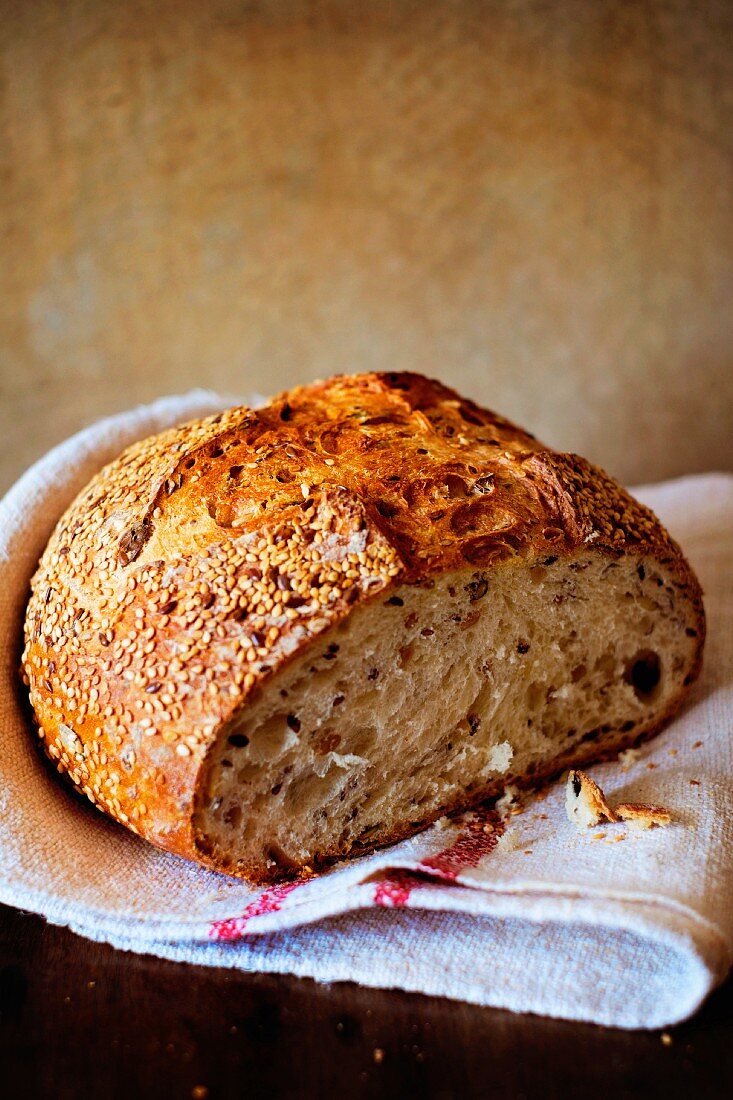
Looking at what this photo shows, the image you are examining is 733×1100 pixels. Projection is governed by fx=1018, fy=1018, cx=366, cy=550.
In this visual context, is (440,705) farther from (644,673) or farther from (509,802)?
(644,673)

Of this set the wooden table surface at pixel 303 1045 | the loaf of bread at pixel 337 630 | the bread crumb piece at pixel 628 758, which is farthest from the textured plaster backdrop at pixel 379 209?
the wooden table surface at pixel 303 1045

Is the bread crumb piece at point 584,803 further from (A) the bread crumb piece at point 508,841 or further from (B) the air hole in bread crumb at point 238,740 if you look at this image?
(B) the air hole in bread crumb at point 238,740

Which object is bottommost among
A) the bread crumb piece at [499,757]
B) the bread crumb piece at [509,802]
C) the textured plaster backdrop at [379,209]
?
the bread crumb piece at [509,802]

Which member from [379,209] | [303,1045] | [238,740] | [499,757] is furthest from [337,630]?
[379,209]

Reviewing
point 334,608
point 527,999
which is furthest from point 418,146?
point 527,999

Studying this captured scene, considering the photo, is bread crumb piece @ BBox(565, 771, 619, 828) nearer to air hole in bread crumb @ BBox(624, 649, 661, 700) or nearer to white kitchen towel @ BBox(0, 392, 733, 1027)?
white kitchen towel @ BBox(0, 392, 733, 1027)

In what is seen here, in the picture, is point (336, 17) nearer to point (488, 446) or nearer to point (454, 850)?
point (488, 446)
